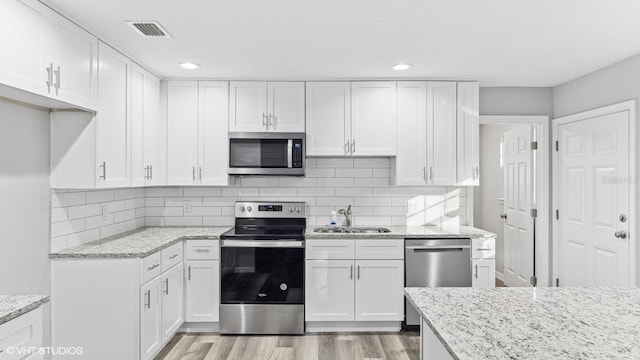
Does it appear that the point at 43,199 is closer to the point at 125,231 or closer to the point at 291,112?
the point at 125,231

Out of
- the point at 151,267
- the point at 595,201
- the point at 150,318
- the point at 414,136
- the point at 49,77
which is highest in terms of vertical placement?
the point at 49,77

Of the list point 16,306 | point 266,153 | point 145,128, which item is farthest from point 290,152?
point 16,306

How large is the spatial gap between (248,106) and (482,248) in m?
2.54

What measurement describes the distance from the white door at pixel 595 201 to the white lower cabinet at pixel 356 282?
1718 mm

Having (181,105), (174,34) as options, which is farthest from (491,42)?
(181,105)

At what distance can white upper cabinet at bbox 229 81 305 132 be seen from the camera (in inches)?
144

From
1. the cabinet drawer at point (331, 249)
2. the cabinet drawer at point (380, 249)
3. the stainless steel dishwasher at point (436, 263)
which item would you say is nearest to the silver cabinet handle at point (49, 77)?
the cabinet drawer at point (331, 249)

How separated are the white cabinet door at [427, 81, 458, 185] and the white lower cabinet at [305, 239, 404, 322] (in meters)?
0.81

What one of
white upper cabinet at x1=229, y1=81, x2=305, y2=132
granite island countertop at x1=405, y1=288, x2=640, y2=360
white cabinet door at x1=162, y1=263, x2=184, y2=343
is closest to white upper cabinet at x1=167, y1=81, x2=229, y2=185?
white upper cabinet at x1=229, y1=81, x2=305, y2=132

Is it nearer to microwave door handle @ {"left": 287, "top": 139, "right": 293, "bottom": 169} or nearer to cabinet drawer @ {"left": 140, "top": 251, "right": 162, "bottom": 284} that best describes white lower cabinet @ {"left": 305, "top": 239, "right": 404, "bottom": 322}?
microwave door handle @ {"left": 287, "top": 139, "right": 293, "bottom": 169}

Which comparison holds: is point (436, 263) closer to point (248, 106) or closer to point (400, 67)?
point (400, 67)

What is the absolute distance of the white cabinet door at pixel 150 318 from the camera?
2592 millimetres

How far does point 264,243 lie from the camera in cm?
335

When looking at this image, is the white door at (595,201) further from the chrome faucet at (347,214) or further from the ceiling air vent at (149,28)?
the ceiling air vent at (149,28)
